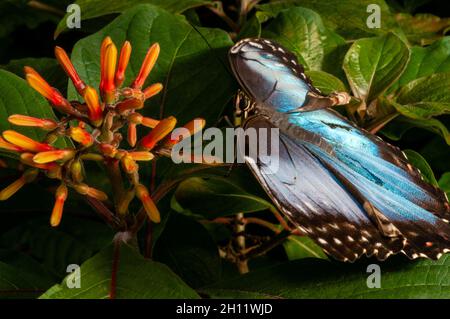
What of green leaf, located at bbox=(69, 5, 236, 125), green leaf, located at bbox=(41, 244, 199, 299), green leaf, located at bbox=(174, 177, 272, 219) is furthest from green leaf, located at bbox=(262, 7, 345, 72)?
green leaf, located at bbox=(41, 244, 199, 299)

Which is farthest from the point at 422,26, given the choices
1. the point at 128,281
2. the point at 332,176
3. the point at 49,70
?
the point at 128,281

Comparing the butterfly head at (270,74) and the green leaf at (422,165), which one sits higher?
the butterfly head at (270,74)

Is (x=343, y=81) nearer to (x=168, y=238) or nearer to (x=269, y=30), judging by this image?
(x=269, y=30)

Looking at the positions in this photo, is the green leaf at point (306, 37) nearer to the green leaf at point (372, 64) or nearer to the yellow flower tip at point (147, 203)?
the green leaf at point (372, 64)

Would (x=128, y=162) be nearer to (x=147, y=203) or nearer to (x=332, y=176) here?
(x=147, y=203)

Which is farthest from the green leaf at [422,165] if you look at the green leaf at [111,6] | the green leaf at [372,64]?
the green leaf at [111,6]

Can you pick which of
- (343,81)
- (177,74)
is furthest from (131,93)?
(343,81)
